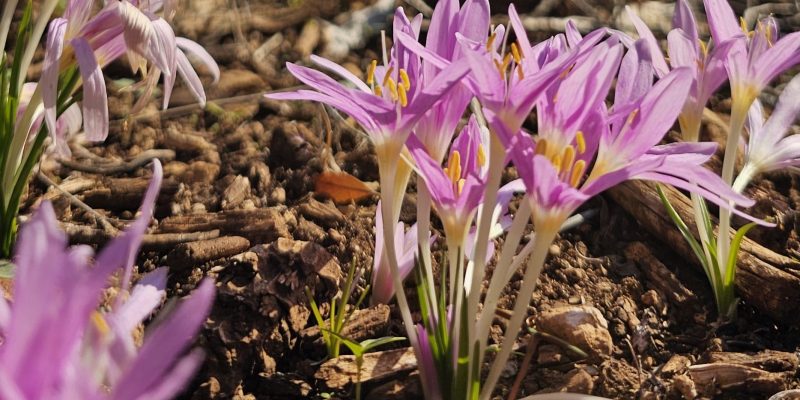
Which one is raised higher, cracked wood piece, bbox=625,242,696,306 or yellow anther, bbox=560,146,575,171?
yellow anther, bbox=560,146,575,171

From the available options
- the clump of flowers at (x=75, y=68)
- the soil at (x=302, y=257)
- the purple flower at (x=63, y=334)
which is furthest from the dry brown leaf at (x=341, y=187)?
the purple flower at (x=63, y=334)

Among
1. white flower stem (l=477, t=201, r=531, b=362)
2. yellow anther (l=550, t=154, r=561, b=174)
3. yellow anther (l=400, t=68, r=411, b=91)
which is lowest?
white flower stem (l=477, t=201, r=531, b=362)

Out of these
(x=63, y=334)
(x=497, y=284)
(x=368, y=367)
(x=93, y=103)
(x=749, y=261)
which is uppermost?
(x=63, y=334)

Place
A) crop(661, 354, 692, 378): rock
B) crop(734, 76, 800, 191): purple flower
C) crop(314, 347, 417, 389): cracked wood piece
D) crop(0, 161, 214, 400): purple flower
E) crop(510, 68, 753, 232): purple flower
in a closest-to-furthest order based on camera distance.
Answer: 1. crop(0, 161, 214, 400): purple flower
2. crop(510, 68, 753, 232): purple flower
3. crop(314, 347, 417, 389): cracked wood piece
4. crop(661, 354, 692, 378): rock
5. crop(734, 76, 800, 191): purple flower

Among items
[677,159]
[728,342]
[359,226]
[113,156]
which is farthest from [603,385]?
[113,156]

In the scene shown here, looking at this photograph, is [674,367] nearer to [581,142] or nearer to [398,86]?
[581,142]

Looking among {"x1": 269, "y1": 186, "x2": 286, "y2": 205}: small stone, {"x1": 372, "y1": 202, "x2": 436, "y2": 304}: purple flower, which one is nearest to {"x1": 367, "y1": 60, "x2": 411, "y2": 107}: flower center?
{"x1": 372, "y1": 202, "x2": 436, "y2": 304}: purple flower

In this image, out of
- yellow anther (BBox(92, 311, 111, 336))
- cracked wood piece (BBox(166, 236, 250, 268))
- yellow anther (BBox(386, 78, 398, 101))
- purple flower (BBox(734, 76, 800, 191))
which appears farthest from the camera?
purple flower (BBox(734, 76, 800, 191))

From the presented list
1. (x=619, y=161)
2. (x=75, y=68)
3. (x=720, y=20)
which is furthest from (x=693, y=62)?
(x=75, y=68)

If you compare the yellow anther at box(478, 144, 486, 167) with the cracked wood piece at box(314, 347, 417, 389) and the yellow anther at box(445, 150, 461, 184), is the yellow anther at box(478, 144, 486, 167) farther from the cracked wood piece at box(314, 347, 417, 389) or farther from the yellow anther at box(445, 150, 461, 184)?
the cracked wood piece at box(314, 347, 417, 389)
